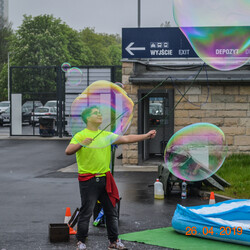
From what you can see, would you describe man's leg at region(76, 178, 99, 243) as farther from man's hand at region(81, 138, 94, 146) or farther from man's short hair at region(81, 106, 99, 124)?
man's short hair at region(81, 106, 99, 124)

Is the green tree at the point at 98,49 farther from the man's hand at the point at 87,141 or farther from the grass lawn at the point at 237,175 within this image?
the man's hand at the point at 87,141

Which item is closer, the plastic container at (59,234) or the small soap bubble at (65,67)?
the plastic container at (59,234)

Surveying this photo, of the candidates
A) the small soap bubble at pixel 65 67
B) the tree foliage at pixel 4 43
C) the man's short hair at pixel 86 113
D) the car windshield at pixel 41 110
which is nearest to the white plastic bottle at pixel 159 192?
the man's short hair at pixel 86 113

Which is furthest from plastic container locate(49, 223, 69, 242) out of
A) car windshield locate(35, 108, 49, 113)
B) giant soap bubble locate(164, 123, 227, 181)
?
car windshield locate(35, 108, 49, 113)

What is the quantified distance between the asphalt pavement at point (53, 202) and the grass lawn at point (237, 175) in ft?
2.82

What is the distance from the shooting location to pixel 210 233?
7.76 meters

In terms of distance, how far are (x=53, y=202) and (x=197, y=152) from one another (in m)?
2.84

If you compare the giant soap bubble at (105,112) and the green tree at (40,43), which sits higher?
the green tree at (40,43)

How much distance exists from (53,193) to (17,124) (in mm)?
17748

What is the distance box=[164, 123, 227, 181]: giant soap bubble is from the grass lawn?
1915mm

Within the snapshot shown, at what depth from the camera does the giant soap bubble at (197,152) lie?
29.1ft

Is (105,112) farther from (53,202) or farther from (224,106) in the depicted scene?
(224,106)

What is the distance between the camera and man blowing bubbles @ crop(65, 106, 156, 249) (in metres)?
7.10

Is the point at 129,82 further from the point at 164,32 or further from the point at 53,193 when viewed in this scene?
the point at 53,193
